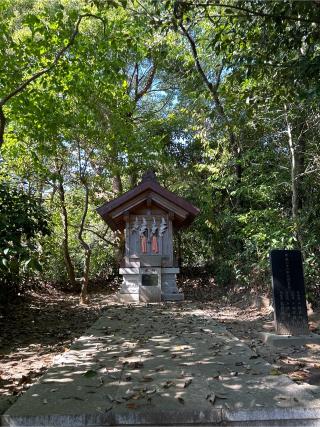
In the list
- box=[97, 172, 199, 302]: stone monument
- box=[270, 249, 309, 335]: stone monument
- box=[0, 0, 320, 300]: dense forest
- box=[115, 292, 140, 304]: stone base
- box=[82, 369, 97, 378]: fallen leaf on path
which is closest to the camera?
box=[82, 369, 97, 378]: fallen leaf on path

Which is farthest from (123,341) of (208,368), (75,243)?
(75,243)

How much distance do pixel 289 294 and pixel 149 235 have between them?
767 cm

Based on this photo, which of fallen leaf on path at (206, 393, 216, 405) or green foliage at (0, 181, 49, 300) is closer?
fallen leaf on path at (206, 393, 216, 405)

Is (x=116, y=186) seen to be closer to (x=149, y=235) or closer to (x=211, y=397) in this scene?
(x=149, y=235)

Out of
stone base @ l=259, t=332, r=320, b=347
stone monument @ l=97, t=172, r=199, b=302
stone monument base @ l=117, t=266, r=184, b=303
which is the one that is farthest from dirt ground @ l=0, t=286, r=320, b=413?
stone monument @ l=97, t=172, r=199, b=302

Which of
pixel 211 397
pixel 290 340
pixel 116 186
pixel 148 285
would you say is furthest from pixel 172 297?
pixel 211 397

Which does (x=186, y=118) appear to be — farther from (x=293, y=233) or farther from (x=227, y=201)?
(x=293, y=233)

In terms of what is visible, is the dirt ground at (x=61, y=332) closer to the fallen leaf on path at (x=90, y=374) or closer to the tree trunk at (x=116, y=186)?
the fallen leaf on path at (x=90, y=374)

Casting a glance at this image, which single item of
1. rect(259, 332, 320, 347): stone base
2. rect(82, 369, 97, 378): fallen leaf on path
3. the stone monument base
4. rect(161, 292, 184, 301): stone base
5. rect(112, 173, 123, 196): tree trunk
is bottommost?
rect(259, 332, 320, 347): stone base

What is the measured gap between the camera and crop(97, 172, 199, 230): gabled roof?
14031 millimetres

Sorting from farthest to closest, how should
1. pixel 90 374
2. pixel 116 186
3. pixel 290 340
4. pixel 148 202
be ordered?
pixel 116 186 → pixel 148 202 → pixel 290 340 → pixel 90 374

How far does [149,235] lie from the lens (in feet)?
48.2

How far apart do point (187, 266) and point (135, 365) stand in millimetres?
16073

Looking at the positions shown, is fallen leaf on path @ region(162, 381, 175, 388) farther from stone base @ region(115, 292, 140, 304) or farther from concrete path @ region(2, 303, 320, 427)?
stone base @ region(115, 292, 140, 304)
